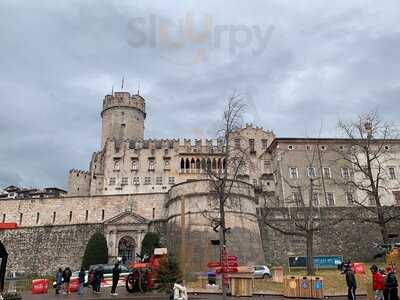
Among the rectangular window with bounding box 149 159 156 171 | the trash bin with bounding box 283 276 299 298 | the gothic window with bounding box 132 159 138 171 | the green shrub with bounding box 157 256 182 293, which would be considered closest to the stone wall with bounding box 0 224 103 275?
the gothic window with bounding box 132 159 138 171

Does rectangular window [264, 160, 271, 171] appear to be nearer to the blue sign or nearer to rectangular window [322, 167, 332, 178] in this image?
rectangular window [322, 167, 332, 178]

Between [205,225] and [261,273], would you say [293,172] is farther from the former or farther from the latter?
[261,273]

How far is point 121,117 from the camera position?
69312mm

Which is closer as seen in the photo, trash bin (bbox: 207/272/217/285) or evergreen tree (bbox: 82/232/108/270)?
trash bin (bbox: 207/272/217/285)

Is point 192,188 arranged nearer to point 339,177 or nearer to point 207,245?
point 207,245

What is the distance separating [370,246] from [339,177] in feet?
56.0

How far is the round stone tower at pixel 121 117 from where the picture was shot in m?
68.9

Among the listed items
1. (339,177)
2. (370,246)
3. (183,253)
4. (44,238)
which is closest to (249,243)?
(183,253)

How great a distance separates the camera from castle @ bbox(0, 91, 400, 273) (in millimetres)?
34062

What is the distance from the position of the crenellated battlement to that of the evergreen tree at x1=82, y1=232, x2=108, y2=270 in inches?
1372

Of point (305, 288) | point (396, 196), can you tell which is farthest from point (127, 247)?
point (396, 196)

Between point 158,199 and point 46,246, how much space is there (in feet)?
40.9

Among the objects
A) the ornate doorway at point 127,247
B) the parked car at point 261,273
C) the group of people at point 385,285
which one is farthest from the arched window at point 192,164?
the group of people at point 385,285

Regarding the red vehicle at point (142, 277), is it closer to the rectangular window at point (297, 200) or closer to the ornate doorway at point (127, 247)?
the rectangular window at point (297, 200)
